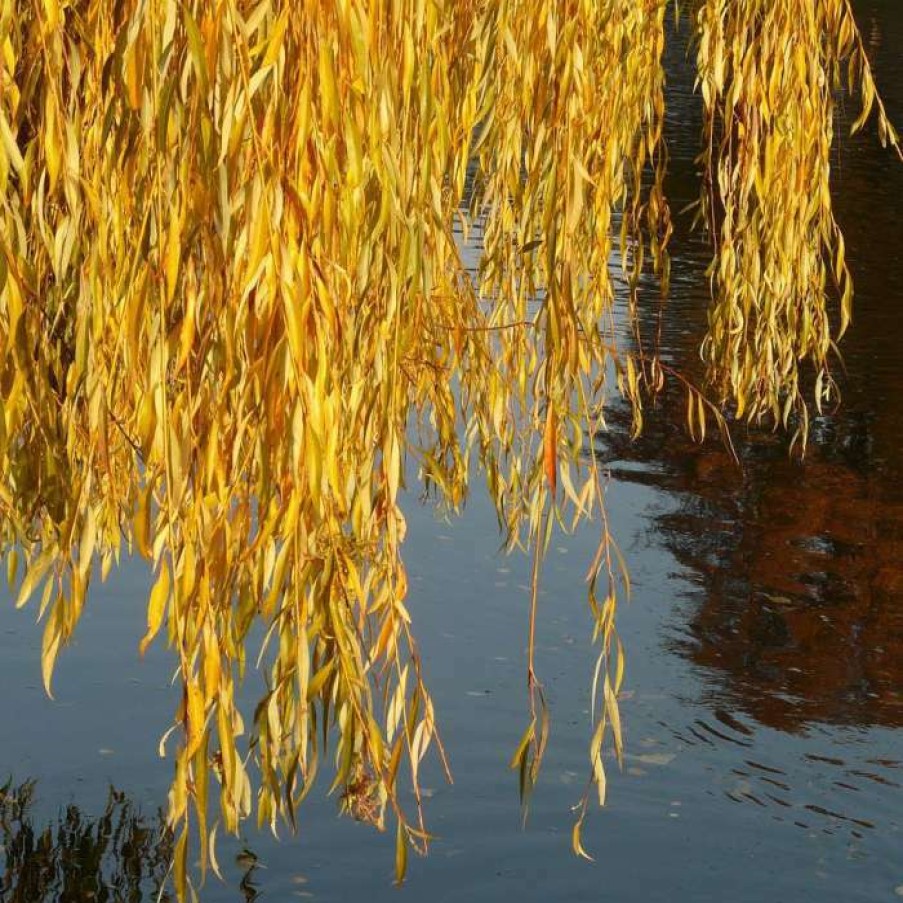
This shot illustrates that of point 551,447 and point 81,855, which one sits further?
point 81,855

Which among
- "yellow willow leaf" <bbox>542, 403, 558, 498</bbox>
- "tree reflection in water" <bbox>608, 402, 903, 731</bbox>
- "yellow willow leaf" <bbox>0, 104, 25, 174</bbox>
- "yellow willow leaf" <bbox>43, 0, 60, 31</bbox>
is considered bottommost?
"tree reflection in water" <bbox>608, 402, 903, 731</bbox>

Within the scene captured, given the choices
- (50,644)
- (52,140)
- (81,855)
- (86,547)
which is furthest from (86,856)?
(52,140)

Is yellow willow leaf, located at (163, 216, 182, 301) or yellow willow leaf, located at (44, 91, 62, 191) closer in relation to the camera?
yellow willow leaf, located at (163, 216, 182, 301)

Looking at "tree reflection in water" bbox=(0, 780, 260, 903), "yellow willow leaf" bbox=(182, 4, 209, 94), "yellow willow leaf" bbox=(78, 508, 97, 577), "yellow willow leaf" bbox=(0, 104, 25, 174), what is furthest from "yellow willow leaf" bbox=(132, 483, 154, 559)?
"tree reflection in water" bbox=(0, 780, 260, 903)

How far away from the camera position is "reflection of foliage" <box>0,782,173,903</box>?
5102 mm

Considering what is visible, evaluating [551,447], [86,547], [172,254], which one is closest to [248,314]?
[172,254]

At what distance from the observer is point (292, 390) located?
3.33 metres

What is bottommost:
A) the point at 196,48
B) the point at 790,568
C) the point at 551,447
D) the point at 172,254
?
the point at 790,568

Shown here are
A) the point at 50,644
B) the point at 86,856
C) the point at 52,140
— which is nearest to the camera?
the point at 52,140

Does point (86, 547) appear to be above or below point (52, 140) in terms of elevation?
below

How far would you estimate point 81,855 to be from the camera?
17.4ft

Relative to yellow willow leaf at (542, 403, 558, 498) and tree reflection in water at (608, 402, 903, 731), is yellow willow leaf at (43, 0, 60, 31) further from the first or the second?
tree reflection in water at (608, 402, 903, 731)

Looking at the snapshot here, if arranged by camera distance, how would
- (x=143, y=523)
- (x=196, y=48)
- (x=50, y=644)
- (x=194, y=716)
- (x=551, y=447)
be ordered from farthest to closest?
(x=551, y=447) < (x=50, y=644) < (x=143, y=523) < (x=194, y=716) < (x=196, y=48)

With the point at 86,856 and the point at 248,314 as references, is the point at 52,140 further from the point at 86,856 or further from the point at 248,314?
the point at 86,856
